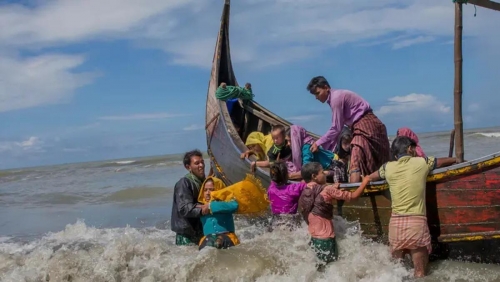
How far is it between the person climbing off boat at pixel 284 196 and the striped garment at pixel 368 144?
2.14ft

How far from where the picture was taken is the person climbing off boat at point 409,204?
4.20 m

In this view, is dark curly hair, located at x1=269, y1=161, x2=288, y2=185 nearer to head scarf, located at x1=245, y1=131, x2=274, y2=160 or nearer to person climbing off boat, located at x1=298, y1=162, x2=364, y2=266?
person climbing off boat, located at x1=298, y1=162, x2=364, y2=266

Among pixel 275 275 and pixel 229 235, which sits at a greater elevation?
pixel 229 235

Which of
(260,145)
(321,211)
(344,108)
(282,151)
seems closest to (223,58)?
(260,145)

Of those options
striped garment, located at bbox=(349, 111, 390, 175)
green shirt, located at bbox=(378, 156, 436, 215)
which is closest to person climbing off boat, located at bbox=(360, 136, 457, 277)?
green shirt, located at bbox=(378, 156, 436, 215)

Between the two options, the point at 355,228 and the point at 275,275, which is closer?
the point at 275,275

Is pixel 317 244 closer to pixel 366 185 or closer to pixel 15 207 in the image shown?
pixel 366 185

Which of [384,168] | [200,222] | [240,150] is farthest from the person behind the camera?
[240,150]

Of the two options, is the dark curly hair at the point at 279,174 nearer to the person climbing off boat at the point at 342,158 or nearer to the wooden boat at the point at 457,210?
the wooden boat at the point at 457,210

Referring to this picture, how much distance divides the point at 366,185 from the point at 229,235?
1.36m

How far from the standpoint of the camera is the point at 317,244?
4.60m

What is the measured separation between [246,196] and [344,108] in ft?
4.85

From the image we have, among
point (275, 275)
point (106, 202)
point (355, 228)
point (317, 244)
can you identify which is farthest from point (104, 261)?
point (106, 202)

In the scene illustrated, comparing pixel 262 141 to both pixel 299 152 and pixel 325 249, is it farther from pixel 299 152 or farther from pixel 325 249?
pixel 325 249
